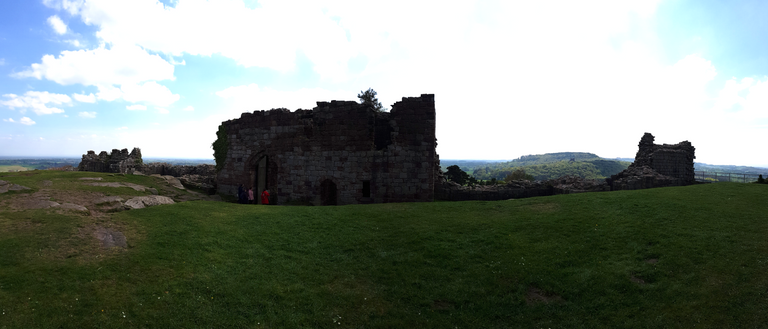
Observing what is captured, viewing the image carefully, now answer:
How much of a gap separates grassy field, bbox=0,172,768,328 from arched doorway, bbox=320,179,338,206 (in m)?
7.59

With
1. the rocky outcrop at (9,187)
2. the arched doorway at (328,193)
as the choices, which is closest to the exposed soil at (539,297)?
the arched doorway at (328,193)

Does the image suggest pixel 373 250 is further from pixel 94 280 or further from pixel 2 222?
pixel 2 222

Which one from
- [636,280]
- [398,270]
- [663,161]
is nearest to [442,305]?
[398,270]

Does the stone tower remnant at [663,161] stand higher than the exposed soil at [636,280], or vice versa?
the stone tower remnant at [663,161]

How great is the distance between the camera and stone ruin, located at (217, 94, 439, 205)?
19.4m

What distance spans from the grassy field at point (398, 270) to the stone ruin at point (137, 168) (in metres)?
11.9

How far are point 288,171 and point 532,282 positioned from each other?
16.1 m

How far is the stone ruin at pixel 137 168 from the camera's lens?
25156 millimetres

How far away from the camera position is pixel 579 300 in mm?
8219

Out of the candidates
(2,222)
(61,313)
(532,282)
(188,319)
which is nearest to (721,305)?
(532,282)

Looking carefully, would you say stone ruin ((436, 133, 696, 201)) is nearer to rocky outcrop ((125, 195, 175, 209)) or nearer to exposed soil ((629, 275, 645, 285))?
exposed soil ((629, 275, 645, 285))

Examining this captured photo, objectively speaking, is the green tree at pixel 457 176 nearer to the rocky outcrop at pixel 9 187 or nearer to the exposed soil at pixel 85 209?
the exposed soil at pixel 85 209

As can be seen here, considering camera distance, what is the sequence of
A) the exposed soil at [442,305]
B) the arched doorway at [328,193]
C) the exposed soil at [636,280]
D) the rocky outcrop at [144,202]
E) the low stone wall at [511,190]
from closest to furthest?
the exposed soil at [442,305] → the exposed soil at [636,280] → the rocky outcrop at [144,202] → the low stone wall at [511,190] → the arched doorway at [328,193]

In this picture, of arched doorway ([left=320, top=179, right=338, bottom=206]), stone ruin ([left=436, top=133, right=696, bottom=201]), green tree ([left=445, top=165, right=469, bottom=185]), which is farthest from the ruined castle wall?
green tree ([left=445, top=165, right=469, bottom=185])
